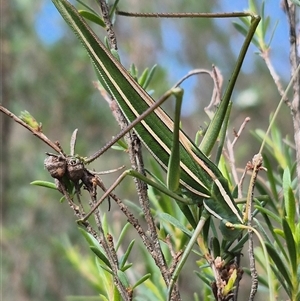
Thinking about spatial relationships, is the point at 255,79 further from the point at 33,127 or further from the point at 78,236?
the point at 33,127

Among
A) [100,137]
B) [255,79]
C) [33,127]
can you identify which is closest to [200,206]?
[33,127]

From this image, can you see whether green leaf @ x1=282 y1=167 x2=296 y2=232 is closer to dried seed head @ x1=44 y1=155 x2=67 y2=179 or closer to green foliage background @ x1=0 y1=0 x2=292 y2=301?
dried seed head @ x1=44 y1=155 x2=67 y2=179

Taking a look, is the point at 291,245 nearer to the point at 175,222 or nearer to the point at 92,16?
the point at 175,222

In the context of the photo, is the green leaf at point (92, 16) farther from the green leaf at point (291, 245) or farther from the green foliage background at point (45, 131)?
the green foliage background at point (45, 131)

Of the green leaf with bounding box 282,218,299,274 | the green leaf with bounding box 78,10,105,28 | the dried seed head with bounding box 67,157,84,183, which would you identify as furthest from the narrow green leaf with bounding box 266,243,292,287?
the green leaf with bounding box 78,10,105,28

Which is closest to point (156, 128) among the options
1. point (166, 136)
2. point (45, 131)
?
point (166, 136)

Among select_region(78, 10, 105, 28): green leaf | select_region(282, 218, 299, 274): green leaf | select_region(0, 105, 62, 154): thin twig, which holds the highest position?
select_region(78, 10, 105, 28): green leaf
